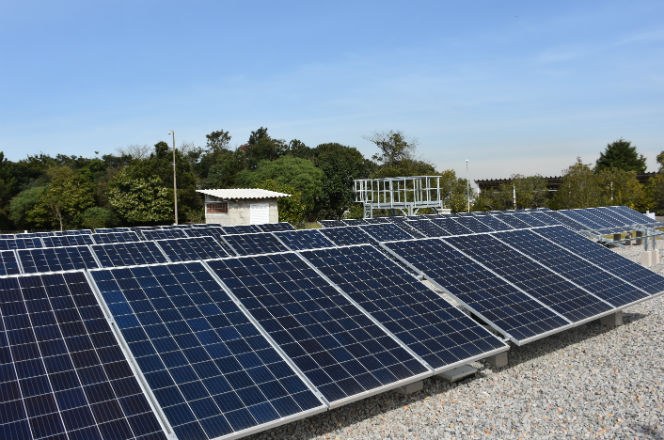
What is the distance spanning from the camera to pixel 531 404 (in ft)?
33.8

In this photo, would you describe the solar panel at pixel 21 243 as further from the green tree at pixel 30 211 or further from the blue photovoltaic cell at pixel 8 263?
the green tree at pixel 30 211

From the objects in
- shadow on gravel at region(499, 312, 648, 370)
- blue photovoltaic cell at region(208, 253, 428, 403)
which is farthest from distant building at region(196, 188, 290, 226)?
blue photovoltaic cell at region(208, 253, 428, 403)

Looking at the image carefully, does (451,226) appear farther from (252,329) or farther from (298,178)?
(298,178)

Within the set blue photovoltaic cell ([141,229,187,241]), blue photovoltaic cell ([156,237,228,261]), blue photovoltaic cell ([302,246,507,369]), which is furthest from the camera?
blue photovoltaic cell ([141,229,187,241])

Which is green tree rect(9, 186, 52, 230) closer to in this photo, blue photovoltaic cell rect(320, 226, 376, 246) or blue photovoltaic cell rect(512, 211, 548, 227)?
blue photovoltaic cell rect(320, 226, 376, 246)

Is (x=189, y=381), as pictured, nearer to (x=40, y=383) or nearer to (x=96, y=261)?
(x=40, y=383)

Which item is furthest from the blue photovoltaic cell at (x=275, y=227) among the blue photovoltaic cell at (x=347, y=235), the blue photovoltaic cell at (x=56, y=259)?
the blue photovoltaic cell at (x=56, y=259)

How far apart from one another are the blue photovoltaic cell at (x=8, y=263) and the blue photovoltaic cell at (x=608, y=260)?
17.3m

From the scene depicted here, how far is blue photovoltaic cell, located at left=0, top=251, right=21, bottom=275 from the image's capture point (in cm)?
1639

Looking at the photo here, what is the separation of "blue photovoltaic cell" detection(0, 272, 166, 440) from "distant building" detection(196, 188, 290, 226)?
137 ft

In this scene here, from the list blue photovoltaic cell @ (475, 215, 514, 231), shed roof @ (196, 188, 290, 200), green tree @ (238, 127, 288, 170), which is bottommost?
blue photovoltaic cell @ (475, 215, 514, 231)

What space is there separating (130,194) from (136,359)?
2208 inches

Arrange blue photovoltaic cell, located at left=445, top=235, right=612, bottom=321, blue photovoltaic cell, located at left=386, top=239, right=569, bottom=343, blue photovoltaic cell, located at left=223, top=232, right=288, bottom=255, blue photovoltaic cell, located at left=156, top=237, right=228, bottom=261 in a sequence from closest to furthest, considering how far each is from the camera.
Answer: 1. blue photovoltaic cell, located at left=386, top=239, right=569, bottom=343
2. blue photovoltaic cell, located at left=445, top=235, right=612, bottom=321
3. blue photovoltaic cell, located at left=156, top=237, right=228, bottom=261
4. blue photovoltaic cell, located at left=223, top=232, right=288, bottom=255

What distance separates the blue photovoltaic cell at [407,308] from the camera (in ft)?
33.6
